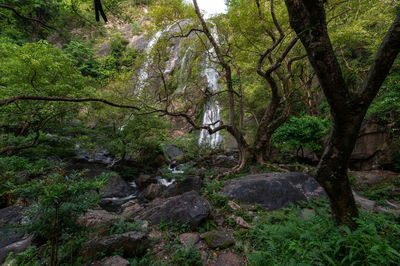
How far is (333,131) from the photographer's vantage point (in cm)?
243

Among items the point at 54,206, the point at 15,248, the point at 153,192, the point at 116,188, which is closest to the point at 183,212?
the point at 54,206

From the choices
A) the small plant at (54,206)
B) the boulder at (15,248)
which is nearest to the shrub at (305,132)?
the small plant at (54,206)

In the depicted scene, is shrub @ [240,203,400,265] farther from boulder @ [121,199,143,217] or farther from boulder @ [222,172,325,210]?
boulder @ [121,199,143,217]

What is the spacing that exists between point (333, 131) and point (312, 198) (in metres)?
3.75

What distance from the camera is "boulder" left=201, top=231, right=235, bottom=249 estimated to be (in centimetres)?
340

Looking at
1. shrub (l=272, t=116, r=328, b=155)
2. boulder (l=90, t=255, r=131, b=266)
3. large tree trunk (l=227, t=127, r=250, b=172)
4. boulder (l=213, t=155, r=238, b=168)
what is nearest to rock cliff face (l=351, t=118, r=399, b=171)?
shrub (l=272, t=116, r=328, b=155)

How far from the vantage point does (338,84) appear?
7.16 feet

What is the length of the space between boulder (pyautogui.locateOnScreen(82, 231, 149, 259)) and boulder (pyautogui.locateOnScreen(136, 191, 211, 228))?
108cm

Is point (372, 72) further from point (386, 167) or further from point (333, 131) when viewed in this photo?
point (386, 167)

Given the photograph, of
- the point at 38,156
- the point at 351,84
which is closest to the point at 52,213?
the point at 38,156

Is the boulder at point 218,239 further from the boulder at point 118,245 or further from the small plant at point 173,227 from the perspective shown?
the boulder at point 118,245

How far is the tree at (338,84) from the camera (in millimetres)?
2039

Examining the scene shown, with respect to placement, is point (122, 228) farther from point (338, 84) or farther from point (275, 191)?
point (338, 84)

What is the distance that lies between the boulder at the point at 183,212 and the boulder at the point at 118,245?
1.08m
